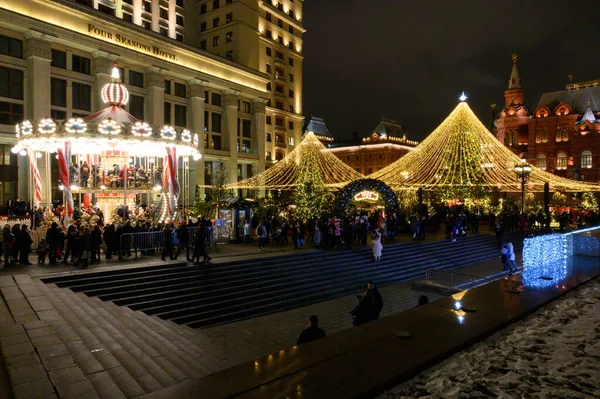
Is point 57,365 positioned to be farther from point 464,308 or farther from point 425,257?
point 425,257

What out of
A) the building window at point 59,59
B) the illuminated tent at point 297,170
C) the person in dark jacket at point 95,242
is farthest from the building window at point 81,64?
the person in dark jacket at point 95,242

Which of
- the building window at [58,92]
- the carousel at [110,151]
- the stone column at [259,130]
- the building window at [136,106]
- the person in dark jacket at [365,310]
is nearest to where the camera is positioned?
the person in dark jacket at [365,310]

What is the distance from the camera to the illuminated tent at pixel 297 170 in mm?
28862

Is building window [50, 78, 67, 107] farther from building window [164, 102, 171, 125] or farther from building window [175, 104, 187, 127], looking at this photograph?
building window [175, 104, 187, 127]

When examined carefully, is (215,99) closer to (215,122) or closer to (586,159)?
(215,122)

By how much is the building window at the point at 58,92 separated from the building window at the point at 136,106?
6.05 meters

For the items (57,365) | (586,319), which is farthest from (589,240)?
(57,365)

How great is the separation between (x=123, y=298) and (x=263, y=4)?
174 feet

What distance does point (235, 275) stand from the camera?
1352 cm

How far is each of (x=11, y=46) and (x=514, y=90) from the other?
67.7 m

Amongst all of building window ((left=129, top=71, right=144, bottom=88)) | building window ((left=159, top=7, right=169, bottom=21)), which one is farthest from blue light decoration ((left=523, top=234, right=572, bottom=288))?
building window ((left=159, top=7, right=169, bottom=21))

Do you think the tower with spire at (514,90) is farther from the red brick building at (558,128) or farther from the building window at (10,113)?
the building window at (10,113)

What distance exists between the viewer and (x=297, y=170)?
107ft

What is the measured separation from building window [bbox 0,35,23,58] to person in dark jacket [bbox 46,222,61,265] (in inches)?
983
